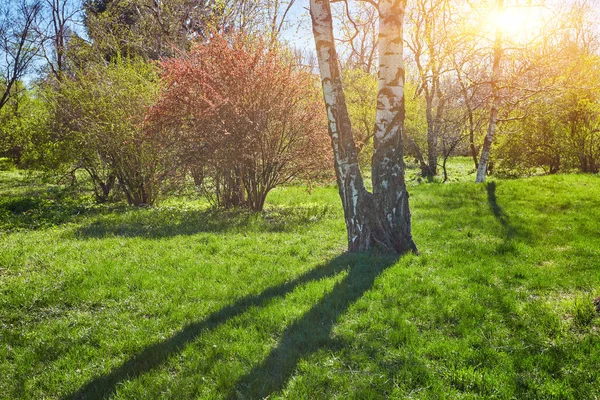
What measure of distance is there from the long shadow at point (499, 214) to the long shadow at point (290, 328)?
114 inches

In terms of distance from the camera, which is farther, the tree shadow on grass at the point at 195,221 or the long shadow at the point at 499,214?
the tree shadow on grass at the point at 195,221

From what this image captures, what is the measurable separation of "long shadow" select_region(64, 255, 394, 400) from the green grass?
18mm

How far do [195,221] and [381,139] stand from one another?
5.07m

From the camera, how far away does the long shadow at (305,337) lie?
313cm

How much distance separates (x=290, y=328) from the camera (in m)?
3.99

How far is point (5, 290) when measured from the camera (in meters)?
4.93

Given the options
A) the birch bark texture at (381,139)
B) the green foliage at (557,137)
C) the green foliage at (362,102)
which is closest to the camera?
the birch bark texture at (381,139)

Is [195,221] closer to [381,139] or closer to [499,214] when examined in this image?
[381,139]

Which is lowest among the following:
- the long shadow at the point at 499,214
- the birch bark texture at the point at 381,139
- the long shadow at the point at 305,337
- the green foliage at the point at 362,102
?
the long shadow at the point at 305,337

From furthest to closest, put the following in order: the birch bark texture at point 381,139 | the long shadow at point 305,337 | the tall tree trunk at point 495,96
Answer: the tall tree trunk at point 495,96 < the birch bark texture at point 381,139 < the long shadow at point 305,337

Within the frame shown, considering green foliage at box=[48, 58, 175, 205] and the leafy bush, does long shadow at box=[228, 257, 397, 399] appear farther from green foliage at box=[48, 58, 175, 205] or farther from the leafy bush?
green foliage at box=[48, 58, 175, 205]

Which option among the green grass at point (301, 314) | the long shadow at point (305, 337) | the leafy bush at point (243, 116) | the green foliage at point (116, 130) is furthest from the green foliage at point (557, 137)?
the green foliage at point (116, 130)

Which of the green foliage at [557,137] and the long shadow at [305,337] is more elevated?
the green foliage at [557,137]

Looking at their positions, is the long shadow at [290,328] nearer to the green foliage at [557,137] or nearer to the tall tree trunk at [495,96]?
the tall tree trunk at [495,96]
